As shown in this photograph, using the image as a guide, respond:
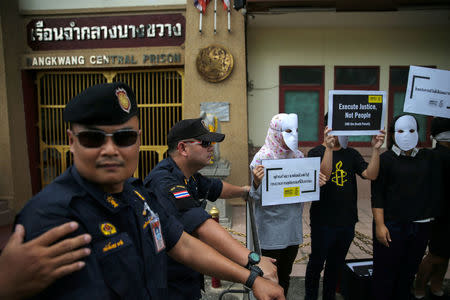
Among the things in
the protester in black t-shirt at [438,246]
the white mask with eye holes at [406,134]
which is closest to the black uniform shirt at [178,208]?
the white mask with eye holes at [406,134]

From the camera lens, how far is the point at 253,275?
1.30m

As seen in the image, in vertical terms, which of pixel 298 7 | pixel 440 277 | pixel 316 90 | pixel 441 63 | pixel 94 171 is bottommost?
pixel 440 277

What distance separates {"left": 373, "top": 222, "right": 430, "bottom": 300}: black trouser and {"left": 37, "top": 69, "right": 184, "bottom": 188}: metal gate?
18.0 feet

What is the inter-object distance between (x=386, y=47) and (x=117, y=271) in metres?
8.04

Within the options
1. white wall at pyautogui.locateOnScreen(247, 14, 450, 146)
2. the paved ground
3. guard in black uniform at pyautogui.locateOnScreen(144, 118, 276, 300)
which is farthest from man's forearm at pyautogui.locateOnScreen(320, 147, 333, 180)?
white wall at pyautogui.locateOnScreen(247, 14, 450, 146)

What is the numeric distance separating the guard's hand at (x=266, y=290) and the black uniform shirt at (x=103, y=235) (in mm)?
413

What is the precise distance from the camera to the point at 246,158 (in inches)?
263

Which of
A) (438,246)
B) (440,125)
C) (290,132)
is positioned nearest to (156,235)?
(290,132)

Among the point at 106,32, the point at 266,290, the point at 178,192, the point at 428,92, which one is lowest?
the point at 266,290

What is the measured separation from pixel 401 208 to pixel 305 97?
16.5 ft

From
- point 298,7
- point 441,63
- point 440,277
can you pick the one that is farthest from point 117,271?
point 441,63

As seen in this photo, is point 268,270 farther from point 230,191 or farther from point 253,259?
point 230,191

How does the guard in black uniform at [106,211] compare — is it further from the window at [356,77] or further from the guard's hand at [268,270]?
the window at [356,77]

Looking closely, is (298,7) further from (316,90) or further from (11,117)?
(11,117)
